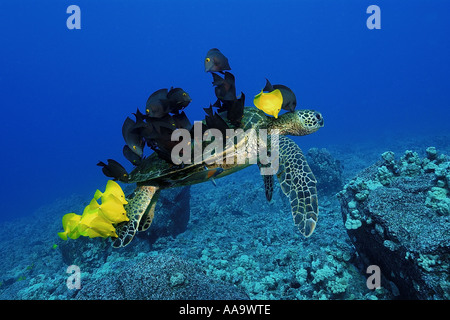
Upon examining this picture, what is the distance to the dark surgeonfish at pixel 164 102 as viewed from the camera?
10.8ft

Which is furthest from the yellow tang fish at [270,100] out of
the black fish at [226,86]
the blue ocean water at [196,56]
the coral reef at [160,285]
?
the blue ocean water at [196,56]

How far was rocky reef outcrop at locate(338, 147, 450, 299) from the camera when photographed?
2305mm

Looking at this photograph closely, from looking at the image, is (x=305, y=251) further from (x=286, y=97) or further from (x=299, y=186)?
(x=286, y=97)

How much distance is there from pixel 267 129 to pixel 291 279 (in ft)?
9.01

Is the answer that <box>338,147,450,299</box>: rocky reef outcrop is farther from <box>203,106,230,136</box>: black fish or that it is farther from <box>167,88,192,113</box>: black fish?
<box>167,88,192,113</box>: black fish

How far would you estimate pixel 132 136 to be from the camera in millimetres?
3385

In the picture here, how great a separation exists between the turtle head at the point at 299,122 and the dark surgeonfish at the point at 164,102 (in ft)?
6.16

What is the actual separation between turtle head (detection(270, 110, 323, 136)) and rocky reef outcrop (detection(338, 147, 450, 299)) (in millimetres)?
1282

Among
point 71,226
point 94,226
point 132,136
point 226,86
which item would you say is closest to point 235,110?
point 226,86

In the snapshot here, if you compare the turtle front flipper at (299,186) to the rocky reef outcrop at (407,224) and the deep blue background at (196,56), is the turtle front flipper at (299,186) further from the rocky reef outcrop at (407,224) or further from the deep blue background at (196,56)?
the deep blue background at (196,56)

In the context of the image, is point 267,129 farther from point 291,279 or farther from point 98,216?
point 98,216

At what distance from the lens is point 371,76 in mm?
123688
